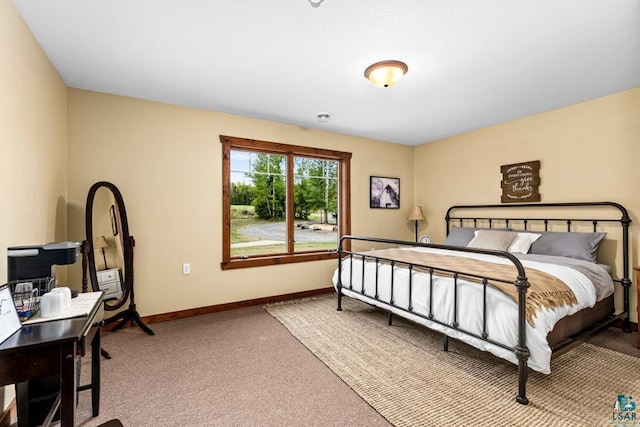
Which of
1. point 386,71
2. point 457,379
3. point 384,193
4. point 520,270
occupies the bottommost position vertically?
point 457,379

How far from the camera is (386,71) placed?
2.34 meters

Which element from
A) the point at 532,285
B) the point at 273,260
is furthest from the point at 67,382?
the point at 273,260

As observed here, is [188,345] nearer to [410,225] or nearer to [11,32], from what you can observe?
[11,32]

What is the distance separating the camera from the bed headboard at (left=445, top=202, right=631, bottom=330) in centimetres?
292

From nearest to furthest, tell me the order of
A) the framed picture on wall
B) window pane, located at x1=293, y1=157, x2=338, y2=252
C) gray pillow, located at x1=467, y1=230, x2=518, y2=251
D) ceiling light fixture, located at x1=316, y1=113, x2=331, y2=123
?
gray pillow, located at x1=467, y1=230, x2=518, y2=251
ceiling light fixture, located at x1=316, y1=113, x2=331, y2=123
window pane, located at x1=293, y1=157, x2=338, y2=252
the framed picture on wall

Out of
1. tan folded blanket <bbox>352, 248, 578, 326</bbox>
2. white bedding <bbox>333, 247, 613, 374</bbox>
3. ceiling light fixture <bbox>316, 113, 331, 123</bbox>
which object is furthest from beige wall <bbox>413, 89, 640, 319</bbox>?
ceiling light fixture <bbox>316, 113, 331, 123</bbox>

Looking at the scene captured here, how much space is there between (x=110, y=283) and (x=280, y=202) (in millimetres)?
2080

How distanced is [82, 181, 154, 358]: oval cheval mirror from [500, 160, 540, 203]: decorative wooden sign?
14.2 ft

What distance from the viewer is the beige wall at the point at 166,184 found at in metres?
2.90

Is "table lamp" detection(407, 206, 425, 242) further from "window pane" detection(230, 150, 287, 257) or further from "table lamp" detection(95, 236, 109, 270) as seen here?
"table lamp" detection(95, 236, 109, 270)

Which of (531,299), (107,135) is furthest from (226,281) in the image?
(531,299)

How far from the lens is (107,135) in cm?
297

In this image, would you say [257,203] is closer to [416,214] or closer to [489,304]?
[416,214]

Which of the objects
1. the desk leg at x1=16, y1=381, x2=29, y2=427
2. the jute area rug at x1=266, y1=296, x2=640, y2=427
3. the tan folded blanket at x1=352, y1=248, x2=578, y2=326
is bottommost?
the jute area rug at x1=266, y1=296, x2=640, y2=427
